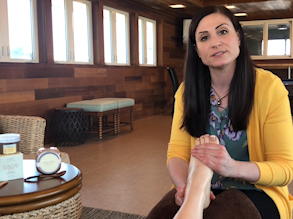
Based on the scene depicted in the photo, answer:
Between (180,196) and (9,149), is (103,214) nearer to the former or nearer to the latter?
(9,149)

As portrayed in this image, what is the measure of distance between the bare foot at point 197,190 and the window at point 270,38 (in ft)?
29.3

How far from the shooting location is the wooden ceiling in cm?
732

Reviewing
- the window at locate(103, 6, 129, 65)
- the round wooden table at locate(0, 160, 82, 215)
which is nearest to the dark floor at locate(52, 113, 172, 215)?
the round wooden table at locate(0, 160, 82, 215)

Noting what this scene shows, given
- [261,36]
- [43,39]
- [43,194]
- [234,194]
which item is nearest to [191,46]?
[234,194]

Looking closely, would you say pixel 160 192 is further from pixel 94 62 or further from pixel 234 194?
pixel 94 62

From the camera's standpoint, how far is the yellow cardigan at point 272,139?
3.86 ft

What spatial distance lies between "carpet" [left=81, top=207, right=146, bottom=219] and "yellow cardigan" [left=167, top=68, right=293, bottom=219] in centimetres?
126

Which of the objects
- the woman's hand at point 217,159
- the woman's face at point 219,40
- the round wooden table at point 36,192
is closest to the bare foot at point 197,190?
the woman's hand at point 217,159

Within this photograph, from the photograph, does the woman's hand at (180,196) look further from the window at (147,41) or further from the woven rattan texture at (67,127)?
the window at (147,41)

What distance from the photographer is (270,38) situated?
9711mm

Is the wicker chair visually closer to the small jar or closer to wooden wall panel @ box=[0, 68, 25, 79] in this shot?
the small jar

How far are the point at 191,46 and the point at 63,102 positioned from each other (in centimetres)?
403

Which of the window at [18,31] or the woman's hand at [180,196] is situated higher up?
the window at [18,31]

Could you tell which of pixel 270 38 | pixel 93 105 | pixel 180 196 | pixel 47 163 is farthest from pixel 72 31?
pixel 270 38
